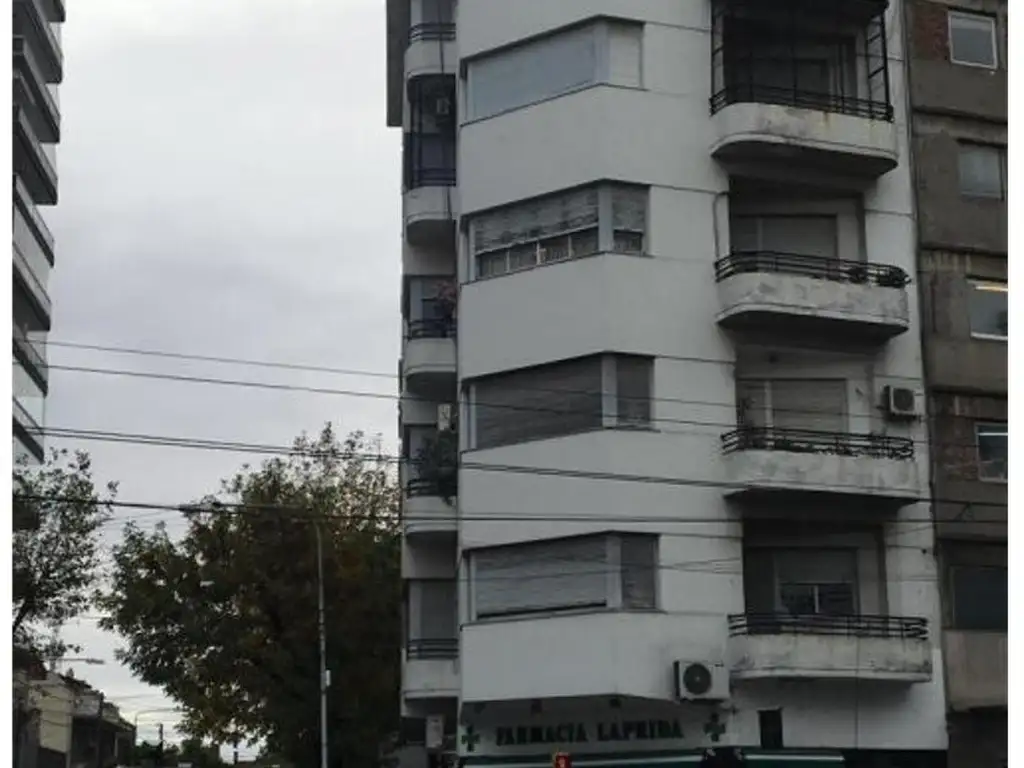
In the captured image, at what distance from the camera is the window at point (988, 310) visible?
101 feet

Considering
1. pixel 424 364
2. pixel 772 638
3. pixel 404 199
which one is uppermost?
pixel 404 199

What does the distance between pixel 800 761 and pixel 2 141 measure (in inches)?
731

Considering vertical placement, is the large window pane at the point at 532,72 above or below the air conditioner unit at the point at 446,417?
above

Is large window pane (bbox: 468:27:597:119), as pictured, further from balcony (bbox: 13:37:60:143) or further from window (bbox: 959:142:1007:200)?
balcony (bbox: 13:37:60:143)

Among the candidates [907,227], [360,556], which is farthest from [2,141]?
[360,556]

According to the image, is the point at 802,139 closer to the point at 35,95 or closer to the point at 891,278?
the point at 891,278

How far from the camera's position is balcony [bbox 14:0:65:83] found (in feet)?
172

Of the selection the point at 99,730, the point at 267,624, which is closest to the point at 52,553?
the point at 267,624

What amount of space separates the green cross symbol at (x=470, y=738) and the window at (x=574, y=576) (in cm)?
206

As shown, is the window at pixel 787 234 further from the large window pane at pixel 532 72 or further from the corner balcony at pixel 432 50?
the corner balcony at pixel 432 50

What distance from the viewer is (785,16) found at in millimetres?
30891

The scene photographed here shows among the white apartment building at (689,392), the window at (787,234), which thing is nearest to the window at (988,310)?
the white apartment building at (689,392)

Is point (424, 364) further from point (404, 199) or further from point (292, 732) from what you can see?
point (292, 732)
